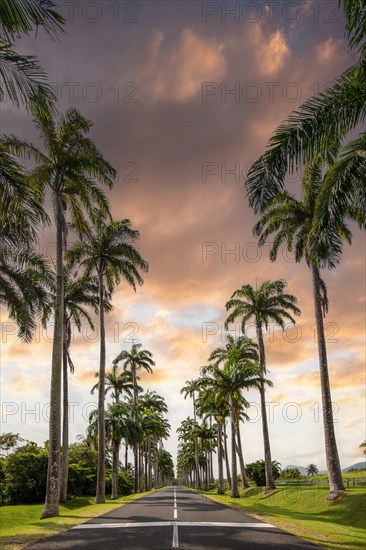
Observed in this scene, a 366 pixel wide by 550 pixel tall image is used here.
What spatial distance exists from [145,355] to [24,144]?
40.5 m

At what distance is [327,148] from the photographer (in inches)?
466

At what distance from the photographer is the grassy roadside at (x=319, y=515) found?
10739mm

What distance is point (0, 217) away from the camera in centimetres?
1109

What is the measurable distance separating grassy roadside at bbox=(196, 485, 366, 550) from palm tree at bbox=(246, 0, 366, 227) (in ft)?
25.7

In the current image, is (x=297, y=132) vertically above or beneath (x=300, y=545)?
above

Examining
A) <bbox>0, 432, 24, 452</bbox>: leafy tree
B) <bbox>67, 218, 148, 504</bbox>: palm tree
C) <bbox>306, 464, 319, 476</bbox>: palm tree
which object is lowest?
<bbox>306, 464, 319, 476</bbox>: palm tree

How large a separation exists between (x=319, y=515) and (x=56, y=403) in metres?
12.8

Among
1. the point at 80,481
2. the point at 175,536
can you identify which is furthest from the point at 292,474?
the point at 175,536

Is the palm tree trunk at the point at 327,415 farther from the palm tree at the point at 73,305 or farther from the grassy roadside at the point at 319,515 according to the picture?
the palm tree at the point at 73,305

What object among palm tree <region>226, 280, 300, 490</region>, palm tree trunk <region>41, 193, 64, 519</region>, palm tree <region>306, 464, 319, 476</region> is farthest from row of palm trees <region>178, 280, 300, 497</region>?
palm tree <region>306, 464, 319, 476</region>

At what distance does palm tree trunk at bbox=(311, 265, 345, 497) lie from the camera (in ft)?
75.8

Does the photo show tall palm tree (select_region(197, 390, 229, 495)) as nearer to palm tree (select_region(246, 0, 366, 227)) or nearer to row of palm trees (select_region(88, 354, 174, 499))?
row of palm trees (select_region(88, 354, 174, 499))

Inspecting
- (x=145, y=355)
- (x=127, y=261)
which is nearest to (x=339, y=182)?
(x=127, y=261)

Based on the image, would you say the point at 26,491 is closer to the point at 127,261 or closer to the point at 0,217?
the point at 127,261
